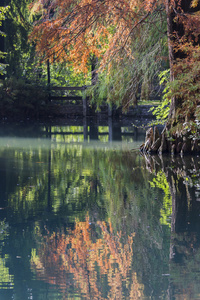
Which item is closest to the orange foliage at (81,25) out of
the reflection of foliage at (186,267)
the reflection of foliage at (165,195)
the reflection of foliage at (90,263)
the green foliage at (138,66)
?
the green foliage at (138,66)

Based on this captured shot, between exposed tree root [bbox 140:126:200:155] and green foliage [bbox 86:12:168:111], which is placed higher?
green foliage [bbox 86:12:168:111]

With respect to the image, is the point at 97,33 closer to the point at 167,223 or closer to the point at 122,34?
the point at 122,34

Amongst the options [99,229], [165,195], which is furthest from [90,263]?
[165,195]

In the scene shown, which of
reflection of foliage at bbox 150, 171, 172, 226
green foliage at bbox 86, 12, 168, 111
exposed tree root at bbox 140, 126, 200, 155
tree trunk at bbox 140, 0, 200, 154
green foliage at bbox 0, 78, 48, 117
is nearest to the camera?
reflection of foliage at bbox 150, 171, 172, 226

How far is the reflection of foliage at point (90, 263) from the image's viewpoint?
4191mm

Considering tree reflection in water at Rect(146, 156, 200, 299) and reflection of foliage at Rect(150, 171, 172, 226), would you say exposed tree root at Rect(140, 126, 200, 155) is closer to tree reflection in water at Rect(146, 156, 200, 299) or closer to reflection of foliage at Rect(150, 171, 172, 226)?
tree reflection in water at Rect(146, 156, 200, 299)

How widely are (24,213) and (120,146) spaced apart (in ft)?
28.7

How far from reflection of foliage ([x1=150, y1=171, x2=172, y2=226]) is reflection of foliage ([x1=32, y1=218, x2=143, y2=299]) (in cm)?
85

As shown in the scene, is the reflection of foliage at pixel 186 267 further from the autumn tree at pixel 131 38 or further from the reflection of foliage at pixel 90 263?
the autumn tree at pixel 131 38

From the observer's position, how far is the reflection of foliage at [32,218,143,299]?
419cm

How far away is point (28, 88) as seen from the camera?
27.2m

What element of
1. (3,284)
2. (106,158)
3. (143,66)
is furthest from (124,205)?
(143,66)

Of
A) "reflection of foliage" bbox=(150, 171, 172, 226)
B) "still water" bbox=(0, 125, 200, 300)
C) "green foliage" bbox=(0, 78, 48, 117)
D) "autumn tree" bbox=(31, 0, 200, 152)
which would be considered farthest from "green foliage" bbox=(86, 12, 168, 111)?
"green foliage" bbox=(0, 78, 48, 117)

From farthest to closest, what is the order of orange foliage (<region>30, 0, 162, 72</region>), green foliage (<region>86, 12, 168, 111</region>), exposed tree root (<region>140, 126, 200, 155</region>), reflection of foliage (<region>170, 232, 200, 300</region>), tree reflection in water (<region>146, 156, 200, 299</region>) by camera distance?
green foliage (<region>86, 12, 168, 111</region>), exposed tree root (<region>140, 126, 200, 155</region>), orange foliage (<region>30, 0, 162, 72</region>), tree reflection in water (<region>146, 156, 200, 299</region>), reflection of foliage (<region>170, 232, 200, 300</region>)
